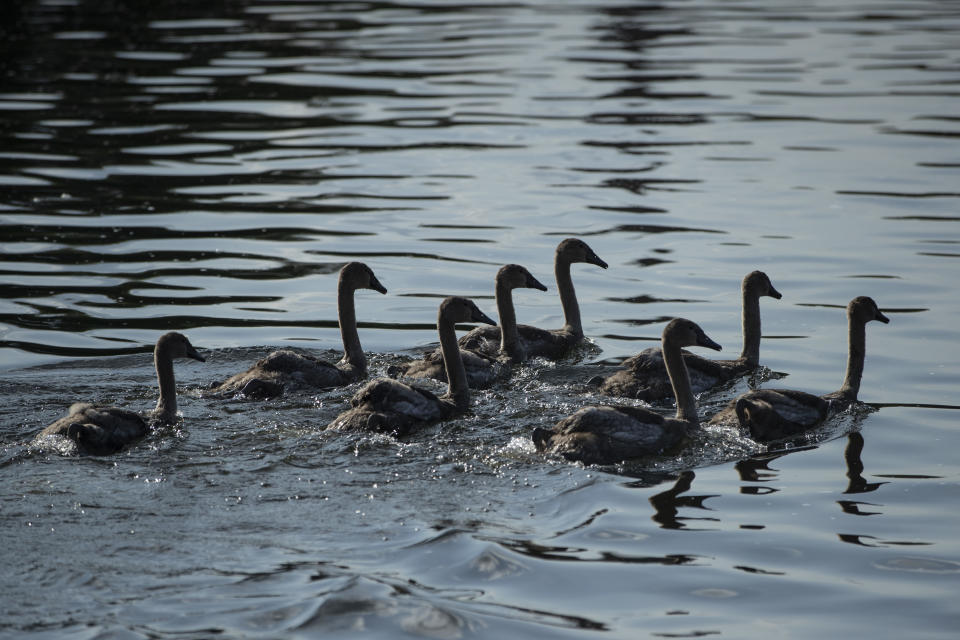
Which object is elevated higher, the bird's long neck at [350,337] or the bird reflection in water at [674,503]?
the bird's long neck at [350,337]

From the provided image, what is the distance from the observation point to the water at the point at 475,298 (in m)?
8.30

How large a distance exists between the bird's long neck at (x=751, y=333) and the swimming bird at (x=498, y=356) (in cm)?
228

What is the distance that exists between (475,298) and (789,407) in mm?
5862

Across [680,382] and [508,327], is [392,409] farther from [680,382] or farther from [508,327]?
[508,327]

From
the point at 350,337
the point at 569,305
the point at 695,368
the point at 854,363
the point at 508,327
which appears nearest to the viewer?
the point at 854,363

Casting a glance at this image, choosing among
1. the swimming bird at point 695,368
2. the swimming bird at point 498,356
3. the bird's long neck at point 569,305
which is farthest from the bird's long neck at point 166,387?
the bird's long neck at point 569,305

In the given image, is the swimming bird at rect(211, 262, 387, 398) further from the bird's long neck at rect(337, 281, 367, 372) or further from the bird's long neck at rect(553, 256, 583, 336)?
→ the bird's long neck at rect(553, 256, 583, 336)

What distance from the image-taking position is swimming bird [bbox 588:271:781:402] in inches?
488

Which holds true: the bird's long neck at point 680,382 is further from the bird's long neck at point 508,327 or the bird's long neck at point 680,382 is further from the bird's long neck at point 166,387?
the bird's long neck at point 166,387

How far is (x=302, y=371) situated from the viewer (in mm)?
12484

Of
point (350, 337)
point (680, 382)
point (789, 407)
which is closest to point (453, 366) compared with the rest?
point (350, 337)

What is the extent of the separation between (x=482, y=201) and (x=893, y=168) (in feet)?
23.5

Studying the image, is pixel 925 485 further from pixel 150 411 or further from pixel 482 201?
pixel 482 201

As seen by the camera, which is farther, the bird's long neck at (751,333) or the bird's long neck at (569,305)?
the bird's long neck at (569,305)
